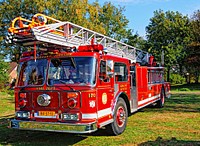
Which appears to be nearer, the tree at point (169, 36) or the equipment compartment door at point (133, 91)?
the equipment compartment door at point (133, 91)

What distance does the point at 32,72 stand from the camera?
7.09 meters

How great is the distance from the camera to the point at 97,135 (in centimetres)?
766

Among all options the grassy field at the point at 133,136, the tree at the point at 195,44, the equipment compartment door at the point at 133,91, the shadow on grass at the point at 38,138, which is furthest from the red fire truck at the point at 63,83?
the tree at the point at 195,44

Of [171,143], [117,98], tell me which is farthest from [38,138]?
[171,143]

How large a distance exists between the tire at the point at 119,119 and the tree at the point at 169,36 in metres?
37.4

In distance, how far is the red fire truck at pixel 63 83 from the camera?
6.21 metres

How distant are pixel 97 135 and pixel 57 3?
804 inches

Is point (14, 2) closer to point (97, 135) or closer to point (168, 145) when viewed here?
point (97, 135)

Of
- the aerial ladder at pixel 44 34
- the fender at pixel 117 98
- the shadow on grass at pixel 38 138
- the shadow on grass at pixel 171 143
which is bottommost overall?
the shadow on grass at pixel 38 138

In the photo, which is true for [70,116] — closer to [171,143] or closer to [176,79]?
[171,143]

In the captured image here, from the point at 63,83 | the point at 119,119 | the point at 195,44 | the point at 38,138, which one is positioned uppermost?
the point at 195,44

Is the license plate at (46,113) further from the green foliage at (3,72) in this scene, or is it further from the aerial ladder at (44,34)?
the green foliage at (3,72)

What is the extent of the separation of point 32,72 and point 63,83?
1.09 m

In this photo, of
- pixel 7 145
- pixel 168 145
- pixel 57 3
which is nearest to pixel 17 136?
pixel 7 145
